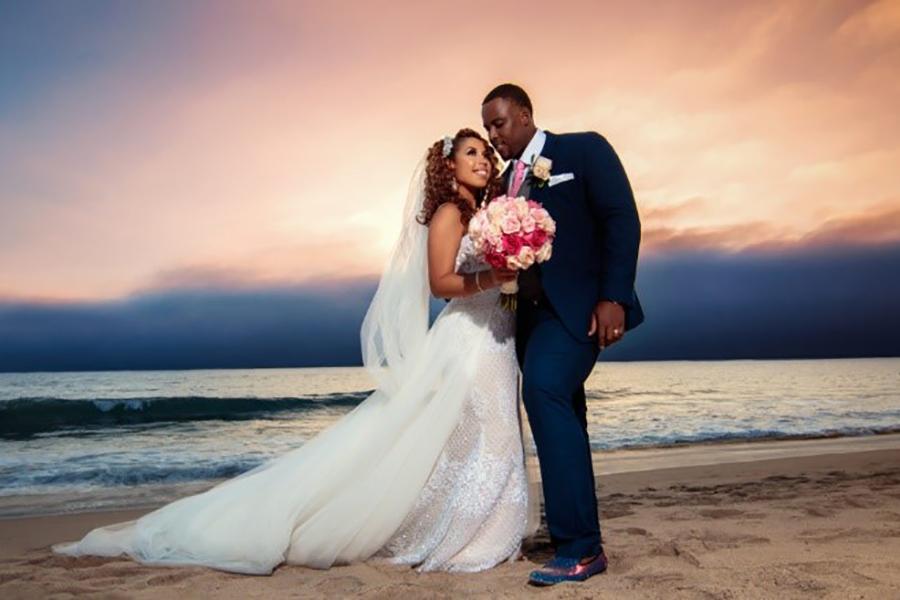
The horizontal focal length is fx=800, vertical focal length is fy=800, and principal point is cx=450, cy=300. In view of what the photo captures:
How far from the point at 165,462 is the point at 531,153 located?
8506 mm

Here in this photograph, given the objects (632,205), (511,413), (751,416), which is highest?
(632,205)

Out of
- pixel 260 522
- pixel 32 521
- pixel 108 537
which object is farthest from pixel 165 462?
pixel 260 522

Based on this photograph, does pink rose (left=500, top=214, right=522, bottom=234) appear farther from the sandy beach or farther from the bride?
the sandy beach

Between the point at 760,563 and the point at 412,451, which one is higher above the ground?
the point at 412,451

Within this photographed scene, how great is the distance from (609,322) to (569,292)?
0.77 ft

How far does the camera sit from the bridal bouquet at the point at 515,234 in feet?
11.6

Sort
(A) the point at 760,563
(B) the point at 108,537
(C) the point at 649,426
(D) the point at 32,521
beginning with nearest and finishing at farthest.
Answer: (A) the point at 760,563 < (B) the point at 108,537 < (D) the point at 32,521 < (C) the point at 649,426

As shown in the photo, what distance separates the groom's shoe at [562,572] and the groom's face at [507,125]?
1.98 m

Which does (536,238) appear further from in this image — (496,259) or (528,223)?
(496,259)

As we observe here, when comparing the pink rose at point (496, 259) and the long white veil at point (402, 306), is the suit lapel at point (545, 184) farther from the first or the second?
the long white veil at point (402, 306)

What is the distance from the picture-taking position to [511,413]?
13.8 ft

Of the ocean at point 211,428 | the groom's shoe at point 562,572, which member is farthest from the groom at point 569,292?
the ocean at point 211,428

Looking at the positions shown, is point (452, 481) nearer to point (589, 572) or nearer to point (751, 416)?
point (589, 572)

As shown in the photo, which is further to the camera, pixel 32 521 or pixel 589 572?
pixel 32 521
